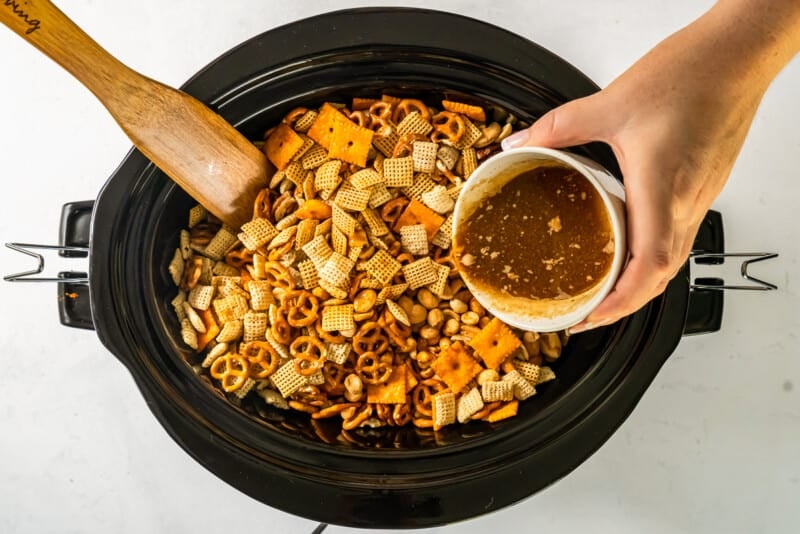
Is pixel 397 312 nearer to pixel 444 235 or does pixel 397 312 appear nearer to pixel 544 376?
pixel 444 235

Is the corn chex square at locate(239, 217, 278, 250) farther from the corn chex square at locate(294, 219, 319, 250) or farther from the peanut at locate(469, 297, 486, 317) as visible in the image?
the peanut at locate(469, 297, 486, 317)

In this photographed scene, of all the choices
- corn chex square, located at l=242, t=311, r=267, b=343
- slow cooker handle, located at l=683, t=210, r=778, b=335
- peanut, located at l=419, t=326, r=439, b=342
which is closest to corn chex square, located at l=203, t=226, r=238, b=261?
corn chex square, located at l=242, t=311, r=267, b=343

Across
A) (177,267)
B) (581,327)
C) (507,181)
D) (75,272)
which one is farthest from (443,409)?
(75,272)

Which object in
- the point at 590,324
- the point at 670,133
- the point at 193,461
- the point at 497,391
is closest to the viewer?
the point at 670,133

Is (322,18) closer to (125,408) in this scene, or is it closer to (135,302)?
(135,302)

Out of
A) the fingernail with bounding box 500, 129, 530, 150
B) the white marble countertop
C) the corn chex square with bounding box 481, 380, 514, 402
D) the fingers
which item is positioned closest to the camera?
the fingers
